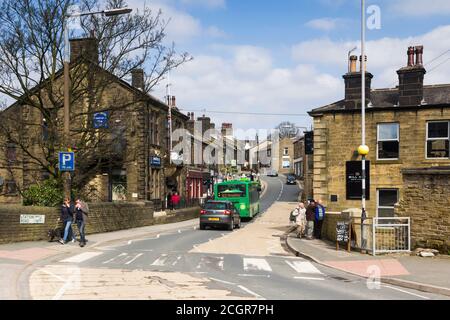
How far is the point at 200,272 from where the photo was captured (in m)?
12.9

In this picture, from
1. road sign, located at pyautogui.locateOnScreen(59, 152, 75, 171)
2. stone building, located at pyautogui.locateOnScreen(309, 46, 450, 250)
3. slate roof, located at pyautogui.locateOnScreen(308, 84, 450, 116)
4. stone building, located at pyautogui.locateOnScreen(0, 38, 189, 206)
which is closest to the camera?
road sign, located at pyautogui.locateOnScreen(59, 152, 75, 171)

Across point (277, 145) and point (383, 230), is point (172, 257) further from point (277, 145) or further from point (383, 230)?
point (277, 145)

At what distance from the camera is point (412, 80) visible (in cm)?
2450

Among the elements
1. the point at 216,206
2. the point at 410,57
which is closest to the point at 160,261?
the point at 216,206

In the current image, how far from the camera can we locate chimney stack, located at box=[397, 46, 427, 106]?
2441 cm

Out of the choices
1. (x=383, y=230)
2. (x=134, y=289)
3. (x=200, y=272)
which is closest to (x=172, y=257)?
(x=200, y=272)

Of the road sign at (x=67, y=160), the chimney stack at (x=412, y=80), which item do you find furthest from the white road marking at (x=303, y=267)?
the chimney stack at (x=412, y=80)

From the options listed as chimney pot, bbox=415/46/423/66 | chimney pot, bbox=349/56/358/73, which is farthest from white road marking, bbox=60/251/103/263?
chimney pot, bbox=415/46/423/66

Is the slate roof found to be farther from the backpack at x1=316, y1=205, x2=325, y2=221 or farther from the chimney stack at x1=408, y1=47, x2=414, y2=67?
the backpack at x1=316, y1=205, x2=325, y2=221

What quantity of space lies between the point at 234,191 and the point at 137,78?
13.4 metres

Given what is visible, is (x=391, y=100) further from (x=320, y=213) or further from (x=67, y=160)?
(x=67, y=160)

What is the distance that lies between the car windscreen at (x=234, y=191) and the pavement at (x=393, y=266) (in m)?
16.9

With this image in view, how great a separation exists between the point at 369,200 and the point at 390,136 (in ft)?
11.1

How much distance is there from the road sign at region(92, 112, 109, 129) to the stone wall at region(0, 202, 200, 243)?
147 inches
